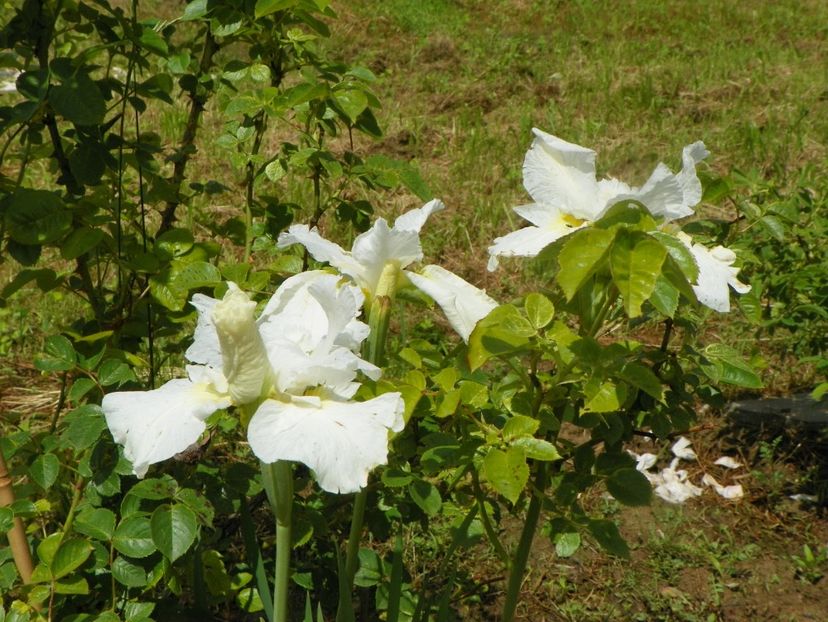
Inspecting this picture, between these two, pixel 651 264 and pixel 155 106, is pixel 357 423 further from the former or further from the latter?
pixel 155 106

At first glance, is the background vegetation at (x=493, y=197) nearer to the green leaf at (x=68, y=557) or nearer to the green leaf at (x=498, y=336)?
the green leaf at (x=68, y=557)

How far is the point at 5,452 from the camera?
4.32 feet

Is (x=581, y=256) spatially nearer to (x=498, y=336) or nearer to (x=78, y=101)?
(x=498, y=336)

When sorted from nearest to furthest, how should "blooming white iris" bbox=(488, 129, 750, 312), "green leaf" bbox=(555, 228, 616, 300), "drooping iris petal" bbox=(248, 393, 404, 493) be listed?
"drooping iris petal" bbox=(248, 393, 404, 493), "green leaf" bbox=(555, 228, 616, 300), "blooming white iris" bbox=(488, 129, 750, 312)

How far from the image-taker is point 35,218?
4.45ft

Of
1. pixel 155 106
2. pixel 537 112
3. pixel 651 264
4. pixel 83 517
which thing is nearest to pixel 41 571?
pixel 83 517

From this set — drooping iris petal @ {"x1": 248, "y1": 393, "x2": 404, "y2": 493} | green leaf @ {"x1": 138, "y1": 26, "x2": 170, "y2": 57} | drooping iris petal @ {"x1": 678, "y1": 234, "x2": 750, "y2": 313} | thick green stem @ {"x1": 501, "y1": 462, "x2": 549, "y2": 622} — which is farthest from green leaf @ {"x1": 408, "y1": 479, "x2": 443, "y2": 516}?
green leaf @ {"x1": 138, "y1": 26, "x2": 170, "y2": 57}

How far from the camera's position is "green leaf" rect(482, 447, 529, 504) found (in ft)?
3.32

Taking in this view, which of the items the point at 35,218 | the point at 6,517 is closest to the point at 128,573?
the point at 6,517

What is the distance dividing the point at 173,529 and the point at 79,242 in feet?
1.66

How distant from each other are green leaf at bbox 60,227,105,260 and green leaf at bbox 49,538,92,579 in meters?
0.45

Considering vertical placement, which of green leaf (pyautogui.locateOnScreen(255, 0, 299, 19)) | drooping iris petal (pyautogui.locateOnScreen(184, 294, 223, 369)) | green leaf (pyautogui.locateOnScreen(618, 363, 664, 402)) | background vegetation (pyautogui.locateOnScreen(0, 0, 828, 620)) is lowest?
background vegetation (pyautogui.locateOnScreen(0, 0, 828, 620))

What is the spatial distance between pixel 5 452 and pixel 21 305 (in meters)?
1.87

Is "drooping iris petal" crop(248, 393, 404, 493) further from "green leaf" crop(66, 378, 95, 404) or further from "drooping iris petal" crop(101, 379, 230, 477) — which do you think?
"green leaf" crop(66, 378, 95, 404)
